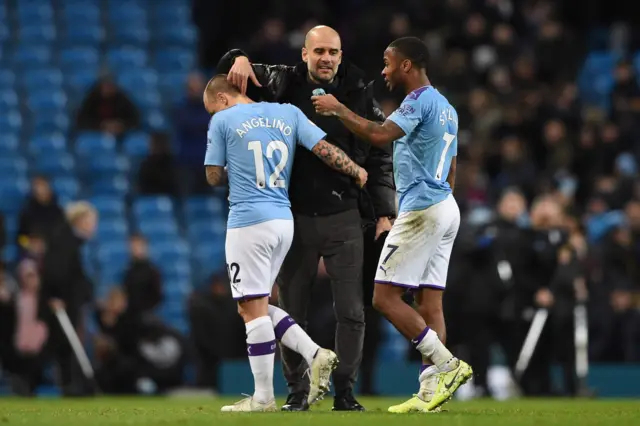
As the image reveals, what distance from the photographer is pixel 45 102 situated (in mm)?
21406

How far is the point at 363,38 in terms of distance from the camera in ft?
71.9

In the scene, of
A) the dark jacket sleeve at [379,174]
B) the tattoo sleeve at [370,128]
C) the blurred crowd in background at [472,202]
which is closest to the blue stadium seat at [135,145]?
the blurred crowd in background at [472,202]

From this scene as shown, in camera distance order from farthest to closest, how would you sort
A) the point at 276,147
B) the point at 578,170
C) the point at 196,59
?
1. the point at 196,59
2. the point at 578,170
3. the point at 276,147

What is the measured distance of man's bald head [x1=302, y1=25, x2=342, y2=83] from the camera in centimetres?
983

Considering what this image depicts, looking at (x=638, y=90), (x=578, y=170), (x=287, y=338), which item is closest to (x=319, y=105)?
(x=287, y=338)

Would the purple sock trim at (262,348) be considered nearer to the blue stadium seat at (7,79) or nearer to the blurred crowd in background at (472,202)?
the blurred crowd in background at (472,202)

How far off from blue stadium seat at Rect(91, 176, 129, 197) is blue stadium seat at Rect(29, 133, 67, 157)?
0.73 m

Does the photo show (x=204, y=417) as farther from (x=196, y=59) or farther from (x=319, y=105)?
(x=196, y=59)

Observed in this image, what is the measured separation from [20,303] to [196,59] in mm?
7498

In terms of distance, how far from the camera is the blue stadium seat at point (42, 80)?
2175 cm

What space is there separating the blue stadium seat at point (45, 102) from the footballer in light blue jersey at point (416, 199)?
1255cm

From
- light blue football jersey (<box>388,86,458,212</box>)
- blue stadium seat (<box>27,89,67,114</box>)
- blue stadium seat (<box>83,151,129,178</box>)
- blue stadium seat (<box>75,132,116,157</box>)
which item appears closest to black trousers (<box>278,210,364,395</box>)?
light blue football jersey (<box>388,86,458,212</box>)

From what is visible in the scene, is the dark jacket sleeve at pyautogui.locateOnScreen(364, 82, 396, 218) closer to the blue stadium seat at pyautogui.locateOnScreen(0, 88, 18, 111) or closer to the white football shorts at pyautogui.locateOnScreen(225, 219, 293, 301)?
the white football shorts at pyautogui.locateOnScreen(225, 219, 293, 301)

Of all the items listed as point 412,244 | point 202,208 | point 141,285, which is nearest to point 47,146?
point 202,208
